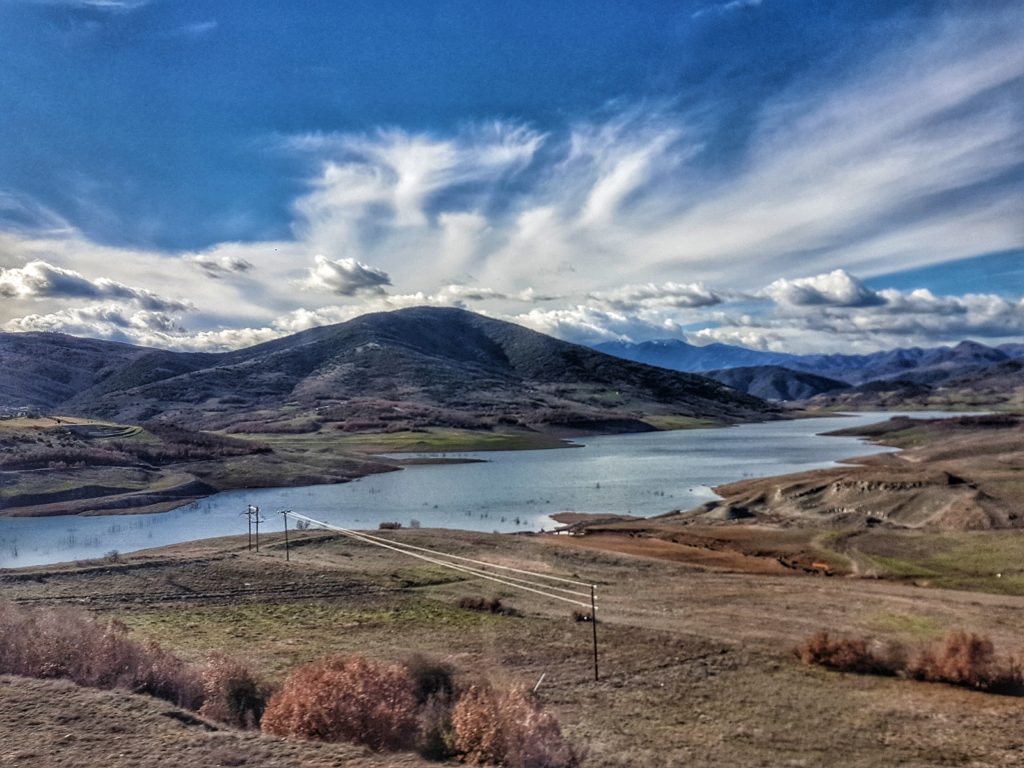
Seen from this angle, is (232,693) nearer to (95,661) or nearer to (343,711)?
(95,661)

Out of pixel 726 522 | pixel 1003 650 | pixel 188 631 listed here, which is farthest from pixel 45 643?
pixel 726 522

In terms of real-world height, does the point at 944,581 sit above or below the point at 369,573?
below

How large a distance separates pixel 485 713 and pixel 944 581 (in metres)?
29.7

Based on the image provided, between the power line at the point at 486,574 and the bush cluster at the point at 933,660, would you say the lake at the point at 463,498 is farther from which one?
the bush cluster at the point at 933,660

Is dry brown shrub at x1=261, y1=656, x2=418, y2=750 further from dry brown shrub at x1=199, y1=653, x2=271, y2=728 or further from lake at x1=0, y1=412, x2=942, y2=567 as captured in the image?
lake at x1=0, y1=412, x2=942, y2=567

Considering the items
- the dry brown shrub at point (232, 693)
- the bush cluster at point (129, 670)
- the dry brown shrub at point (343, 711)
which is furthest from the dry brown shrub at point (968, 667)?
the bush cluster at point (129, 670)

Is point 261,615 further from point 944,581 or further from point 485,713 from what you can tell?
point 944,581

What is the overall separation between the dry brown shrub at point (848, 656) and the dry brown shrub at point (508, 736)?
31.9 feet

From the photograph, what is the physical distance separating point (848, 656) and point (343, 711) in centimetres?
1348

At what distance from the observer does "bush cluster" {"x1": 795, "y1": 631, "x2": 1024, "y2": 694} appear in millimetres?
18156

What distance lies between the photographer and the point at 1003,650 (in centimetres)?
2102

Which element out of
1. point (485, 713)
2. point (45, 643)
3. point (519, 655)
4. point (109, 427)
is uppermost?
point (109, 427)

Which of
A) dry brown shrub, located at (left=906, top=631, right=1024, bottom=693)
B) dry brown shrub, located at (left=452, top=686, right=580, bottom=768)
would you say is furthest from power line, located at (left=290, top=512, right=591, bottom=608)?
dry brown shrub, located at (left=452, top=686, right=580, bottom=768)

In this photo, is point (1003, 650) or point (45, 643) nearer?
point (45, 643)
